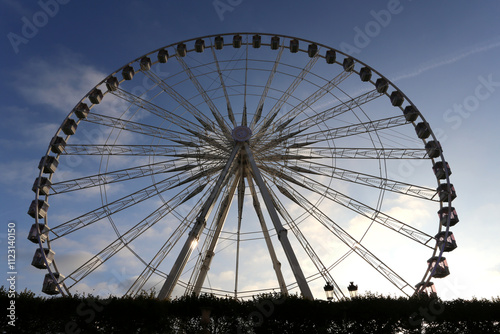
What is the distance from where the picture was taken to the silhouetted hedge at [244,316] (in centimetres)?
1440

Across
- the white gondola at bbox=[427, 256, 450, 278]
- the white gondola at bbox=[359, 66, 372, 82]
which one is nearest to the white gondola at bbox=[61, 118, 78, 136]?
the white gondola at bbox=[359, 66, 372, 82]

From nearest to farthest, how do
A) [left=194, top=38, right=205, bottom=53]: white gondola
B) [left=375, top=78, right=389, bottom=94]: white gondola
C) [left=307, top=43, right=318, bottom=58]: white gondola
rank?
[left=375, top=78, right=389, bottom=94]: white gondola < [left=307, top=43, right=318, bottom=58]: white gondola < [left=194, top=38, right=205, bottom=53]: white gondola

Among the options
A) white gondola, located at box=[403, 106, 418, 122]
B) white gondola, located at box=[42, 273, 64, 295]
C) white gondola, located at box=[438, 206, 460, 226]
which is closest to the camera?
white gondola, located at box=[42, 273, 64, 295]

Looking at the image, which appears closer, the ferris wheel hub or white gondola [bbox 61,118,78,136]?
the ferris wheel hub

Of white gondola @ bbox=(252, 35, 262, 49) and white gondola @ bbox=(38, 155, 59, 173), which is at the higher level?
white gondola @ bbox=(252, 35, 262, 49)

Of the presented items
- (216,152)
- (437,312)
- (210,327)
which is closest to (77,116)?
(216,152)

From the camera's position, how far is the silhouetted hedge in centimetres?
1440

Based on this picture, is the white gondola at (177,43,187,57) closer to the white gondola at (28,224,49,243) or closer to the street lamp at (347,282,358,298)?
the white gondola at (28,224,49,243)

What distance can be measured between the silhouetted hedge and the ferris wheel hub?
28.4ft

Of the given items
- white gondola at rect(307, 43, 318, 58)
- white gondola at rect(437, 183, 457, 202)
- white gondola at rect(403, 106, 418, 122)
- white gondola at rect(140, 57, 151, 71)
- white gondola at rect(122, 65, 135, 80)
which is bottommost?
white gondola at rect(437, 183, 457, 202)

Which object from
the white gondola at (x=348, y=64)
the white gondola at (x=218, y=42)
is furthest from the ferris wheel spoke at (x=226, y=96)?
the white gondola at (x=348, y=64)

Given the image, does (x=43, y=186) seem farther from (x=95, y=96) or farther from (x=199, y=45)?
(x=199, y=45)

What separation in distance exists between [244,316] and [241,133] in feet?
32.6

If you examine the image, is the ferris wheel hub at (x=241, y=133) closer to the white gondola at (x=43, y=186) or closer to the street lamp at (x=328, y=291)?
the street lamp at (x=328, y=291)
